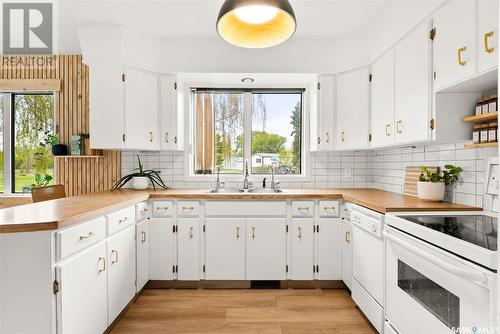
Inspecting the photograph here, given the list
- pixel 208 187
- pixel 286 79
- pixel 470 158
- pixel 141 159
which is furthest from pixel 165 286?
pixel 470 158

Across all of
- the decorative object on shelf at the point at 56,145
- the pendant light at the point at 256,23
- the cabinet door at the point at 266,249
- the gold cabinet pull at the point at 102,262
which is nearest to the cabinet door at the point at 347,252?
the cabinet door at the point at 266,249

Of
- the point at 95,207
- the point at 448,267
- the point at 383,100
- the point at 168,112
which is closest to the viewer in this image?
the point at 448,267

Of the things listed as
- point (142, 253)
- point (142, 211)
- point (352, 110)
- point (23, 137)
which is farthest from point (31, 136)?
point (352, 110)

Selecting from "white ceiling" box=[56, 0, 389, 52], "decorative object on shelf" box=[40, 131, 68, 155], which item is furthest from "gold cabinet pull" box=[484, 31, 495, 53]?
"decorative object on shelf" box=[40, 131, 68, 155]

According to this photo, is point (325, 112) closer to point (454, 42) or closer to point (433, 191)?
point (433, 191)

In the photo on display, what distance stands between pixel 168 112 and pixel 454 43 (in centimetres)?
251

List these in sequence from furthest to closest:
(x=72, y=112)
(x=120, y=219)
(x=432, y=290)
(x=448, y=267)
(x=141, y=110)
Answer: (x=72, y=112), (x=141, y=110), (x=120, y=219), (x=432, y=290), (x=448, y=267)

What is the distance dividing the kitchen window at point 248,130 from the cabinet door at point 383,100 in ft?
3.25

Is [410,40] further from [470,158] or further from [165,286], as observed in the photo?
[165,286]

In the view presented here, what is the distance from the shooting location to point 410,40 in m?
2.07

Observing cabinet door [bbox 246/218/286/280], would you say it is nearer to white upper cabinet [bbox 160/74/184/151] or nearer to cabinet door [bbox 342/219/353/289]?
cabinet door [bbox 342/219/353/289]

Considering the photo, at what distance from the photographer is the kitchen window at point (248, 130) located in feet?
11.3

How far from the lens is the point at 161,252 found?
8.77 feet

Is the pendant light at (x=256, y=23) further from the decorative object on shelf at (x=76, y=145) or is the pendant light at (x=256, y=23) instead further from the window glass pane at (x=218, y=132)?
the decorative object on shelf at (x=76, y=145)
